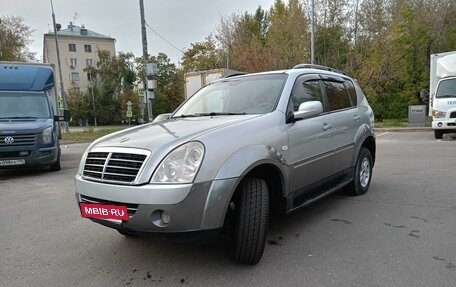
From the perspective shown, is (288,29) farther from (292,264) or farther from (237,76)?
(292,264)

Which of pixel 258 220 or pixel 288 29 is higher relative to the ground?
pixel 288 29

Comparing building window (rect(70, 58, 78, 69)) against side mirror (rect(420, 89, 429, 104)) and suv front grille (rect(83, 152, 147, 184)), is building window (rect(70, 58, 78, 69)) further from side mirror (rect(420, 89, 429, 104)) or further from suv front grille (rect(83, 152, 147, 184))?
suv front grille (rect(83, 152, 147, 184))

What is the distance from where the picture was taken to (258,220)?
124 inches

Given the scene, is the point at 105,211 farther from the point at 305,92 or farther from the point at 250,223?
the point at 305,92

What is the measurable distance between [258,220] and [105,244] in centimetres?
179

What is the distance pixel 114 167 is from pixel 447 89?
1309 centimetres

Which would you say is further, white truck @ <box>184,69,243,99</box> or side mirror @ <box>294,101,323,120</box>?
white truck @ <box>184,69,243,99</box>

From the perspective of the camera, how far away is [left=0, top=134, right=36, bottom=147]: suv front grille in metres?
8.37

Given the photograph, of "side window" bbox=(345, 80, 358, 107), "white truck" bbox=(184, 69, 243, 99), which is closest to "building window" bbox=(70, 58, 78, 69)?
"white truck" bbox=(184, 69, 243, 99)

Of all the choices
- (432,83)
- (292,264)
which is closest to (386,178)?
(292,264)

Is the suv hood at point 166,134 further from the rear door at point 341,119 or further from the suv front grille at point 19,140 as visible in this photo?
the suv front grille at point 19,140

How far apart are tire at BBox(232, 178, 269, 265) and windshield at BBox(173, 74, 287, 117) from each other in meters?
0.94

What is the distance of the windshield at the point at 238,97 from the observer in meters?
3.98

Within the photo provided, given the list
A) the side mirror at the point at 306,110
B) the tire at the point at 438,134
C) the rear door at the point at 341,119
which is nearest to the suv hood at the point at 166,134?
the side mirror at the point at 306,110
